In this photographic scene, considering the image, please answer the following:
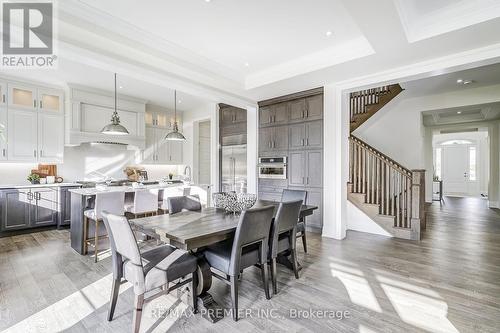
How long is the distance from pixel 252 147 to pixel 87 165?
391 centimetres

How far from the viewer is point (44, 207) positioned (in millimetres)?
4852

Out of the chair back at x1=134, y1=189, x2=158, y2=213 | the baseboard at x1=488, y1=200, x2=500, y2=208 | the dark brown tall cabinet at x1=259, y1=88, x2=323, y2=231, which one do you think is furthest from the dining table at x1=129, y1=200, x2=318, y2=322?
the baseboard at x1=488, y1=200, x2=500, y2=208

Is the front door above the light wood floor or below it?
above

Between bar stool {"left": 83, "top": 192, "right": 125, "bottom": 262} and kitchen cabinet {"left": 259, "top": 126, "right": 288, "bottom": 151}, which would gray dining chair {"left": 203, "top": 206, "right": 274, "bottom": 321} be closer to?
bar stool {"left": 83, "top": 192, "right": 125, "bottom": 262}

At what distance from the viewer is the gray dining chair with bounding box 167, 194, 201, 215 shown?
2.92 metres

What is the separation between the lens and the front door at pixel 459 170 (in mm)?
10711

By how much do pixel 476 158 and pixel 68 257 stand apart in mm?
14256

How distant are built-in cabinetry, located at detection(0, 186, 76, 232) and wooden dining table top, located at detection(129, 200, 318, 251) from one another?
3789 mm

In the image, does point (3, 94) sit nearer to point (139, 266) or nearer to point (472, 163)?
point (139, 266)

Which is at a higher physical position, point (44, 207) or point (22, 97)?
point (22, 97)

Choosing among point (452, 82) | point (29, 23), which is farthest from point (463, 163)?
point (29, 23)

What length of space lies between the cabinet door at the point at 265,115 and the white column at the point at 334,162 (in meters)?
1.37

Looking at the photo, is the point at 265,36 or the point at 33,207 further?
the point at 33,207

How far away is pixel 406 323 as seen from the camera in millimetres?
2008
